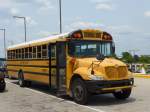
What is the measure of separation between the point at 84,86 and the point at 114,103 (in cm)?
123

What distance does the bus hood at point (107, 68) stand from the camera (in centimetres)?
1276

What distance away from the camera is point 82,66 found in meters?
13.5

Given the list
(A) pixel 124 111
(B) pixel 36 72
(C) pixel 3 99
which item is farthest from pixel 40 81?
(A) pixel 124 111

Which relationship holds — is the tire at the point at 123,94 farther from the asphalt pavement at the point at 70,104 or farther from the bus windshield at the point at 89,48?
the bus windshield at the point at 89,48

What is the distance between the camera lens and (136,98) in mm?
14211

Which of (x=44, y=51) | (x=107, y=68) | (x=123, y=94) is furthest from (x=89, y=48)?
(x=44, y=51)

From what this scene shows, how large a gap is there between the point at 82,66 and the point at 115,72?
121 cm

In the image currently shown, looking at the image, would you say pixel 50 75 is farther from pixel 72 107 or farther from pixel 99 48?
pixel 72 107

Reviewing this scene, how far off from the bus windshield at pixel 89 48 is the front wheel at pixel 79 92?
3.82 ft

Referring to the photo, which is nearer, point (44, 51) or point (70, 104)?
point (70, 104)

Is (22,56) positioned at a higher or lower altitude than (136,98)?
higher

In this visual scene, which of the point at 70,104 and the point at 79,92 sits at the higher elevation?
the point at 79,92

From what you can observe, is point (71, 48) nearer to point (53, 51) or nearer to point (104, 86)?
point (53, 51)

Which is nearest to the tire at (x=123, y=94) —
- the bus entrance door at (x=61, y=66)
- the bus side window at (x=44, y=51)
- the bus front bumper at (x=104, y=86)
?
the bus front bumper at (x=104, y=86)
